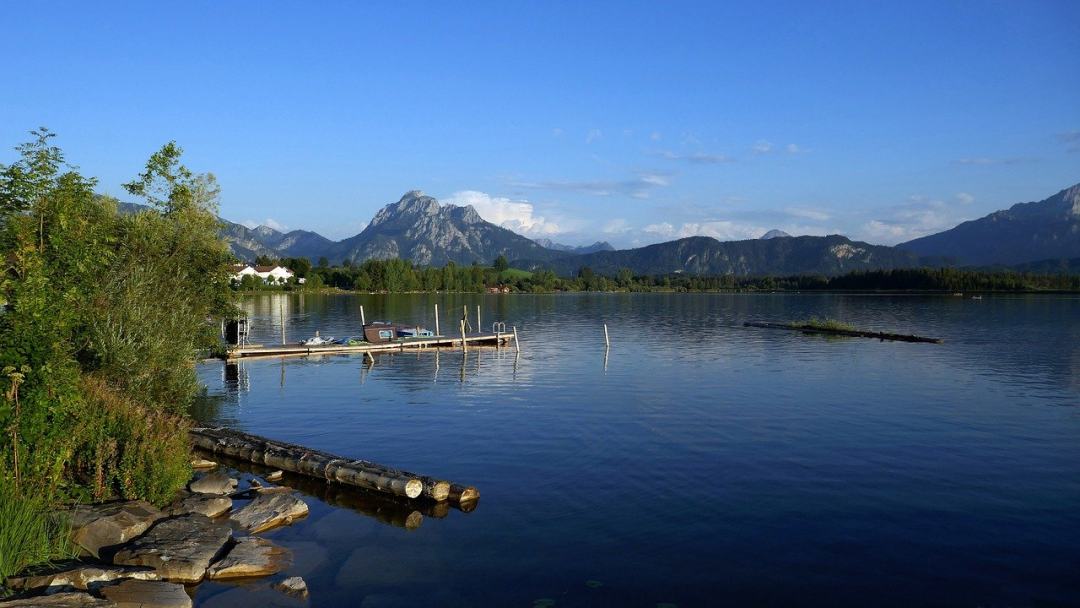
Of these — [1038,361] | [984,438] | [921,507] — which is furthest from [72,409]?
[1038,361]

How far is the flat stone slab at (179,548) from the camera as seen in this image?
14594mm

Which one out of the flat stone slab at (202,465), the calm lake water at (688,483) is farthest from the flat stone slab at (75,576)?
the flat stone slab at (202,465)

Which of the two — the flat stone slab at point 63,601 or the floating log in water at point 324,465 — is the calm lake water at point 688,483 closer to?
the floating log in water at point 324,465

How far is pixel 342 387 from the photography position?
4294 cm

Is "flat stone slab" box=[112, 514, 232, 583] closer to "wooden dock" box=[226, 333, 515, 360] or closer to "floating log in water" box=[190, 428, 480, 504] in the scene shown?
"floating log in water" box=[190, 428, 480, 504]

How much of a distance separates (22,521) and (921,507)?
72.9 ft

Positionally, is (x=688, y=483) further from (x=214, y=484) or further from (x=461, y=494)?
(x=214, y=484)

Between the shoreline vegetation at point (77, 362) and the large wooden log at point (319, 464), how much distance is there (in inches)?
94.0

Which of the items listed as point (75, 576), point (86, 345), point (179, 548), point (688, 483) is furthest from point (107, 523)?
point (688, 483)

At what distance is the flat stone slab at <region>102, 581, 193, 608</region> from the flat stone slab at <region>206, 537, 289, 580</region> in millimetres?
1381

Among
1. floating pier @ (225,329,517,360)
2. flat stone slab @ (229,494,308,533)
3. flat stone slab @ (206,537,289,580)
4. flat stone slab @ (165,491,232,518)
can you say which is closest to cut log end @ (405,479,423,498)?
flat stone slab @ (229,494,308,533)

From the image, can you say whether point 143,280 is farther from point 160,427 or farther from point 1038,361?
point 1038,361

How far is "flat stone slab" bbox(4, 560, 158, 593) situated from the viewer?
40.2 feet

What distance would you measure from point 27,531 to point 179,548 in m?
2.94
